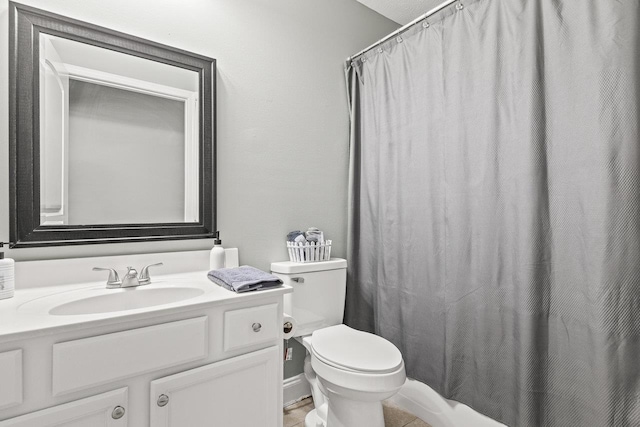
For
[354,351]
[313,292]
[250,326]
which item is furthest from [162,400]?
[313,292]

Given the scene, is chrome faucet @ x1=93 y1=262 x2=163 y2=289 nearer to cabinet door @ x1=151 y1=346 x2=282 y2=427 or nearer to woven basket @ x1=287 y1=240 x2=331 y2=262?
cabinet door @ x1=151 y1=346 x2=282 y2=427

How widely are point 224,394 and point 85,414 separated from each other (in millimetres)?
404

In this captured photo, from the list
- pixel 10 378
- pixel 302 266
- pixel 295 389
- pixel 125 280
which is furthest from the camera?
pixel 295 389

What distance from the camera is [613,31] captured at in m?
1.10

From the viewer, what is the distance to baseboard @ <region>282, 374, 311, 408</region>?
1890 mm

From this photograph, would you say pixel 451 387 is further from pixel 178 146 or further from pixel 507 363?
pixel 178 146

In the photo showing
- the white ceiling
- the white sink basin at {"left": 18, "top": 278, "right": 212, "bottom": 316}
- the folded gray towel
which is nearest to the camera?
the white sink basin at {"left": 18, "top": 278, "right": 212, "bottom": 316}

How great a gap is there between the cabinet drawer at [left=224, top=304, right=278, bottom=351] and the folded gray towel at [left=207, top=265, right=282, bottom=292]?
78mm

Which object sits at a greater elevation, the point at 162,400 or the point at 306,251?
the point at 306,251

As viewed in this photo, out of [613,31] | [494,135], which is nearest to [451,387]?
[494,135]

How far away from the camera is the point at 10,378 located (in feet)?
2.72

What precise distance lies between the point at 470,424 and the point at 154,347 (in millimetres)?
1403

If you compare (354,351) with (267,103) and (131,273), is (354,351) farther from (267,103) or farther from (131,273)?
(267,103)

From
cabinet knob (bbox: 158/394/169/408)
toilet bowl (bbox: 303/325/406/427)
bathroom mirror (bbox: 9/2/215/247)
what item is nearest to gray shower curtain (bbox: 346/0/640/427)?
toilet bowl (bbox: 303/325/406/427)
